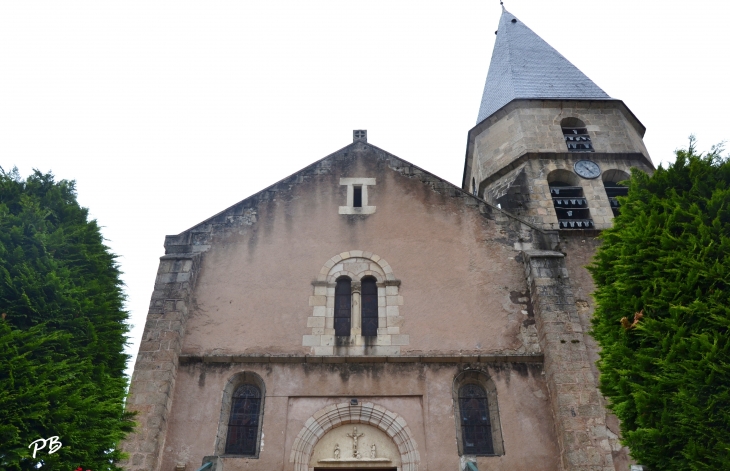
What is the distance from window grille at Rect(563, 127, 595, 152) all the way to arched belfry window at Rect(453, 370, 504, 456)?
7.76 meters

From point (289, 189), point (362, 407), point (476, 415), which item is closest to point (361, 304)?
point (362, 407)

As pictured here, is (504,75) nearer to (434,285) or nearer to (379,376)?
(434,285)

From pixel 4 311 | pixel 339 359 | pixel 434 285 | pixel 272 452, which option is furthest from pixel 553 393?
pixel 4 311

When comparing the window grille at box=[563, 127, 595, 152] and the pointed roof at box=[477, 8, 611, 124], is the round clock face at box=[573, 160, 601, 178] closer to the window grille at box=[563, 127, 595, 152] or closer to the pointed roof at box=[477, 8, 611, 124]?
the window grille at box=[563, 127, 595, 152]

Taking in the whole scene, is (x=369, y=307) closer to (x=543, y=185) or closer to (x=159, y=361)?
(x=159, y=361)

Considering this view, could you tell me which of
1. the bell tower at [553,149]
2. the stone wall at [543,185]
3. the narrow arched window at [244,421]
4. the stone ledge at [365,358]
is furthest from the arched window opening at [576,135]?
the narrow arched window at [244,421]

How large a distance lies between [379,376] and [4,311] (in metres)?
5.44

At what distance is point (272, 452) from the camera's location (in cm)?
875

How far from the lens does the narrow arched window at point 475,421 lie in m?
8.97

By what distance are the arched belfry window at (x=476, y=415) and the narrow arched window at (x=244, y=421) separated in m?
3.15

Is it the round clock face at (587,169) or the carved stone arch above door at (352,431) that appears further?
the round clock face at (587,169)

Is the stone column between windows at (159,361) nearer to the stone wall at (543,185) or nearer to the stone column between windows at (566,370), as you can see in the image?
the stone column between windows at (566,370)

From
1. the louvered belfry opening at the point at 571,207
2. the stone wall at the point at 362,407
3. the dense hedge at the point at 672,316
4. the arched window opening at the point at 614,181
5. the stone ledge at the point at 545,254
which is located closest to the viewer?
the dense hedge at the point at 672,316

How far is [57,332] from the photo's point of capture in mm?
6238
